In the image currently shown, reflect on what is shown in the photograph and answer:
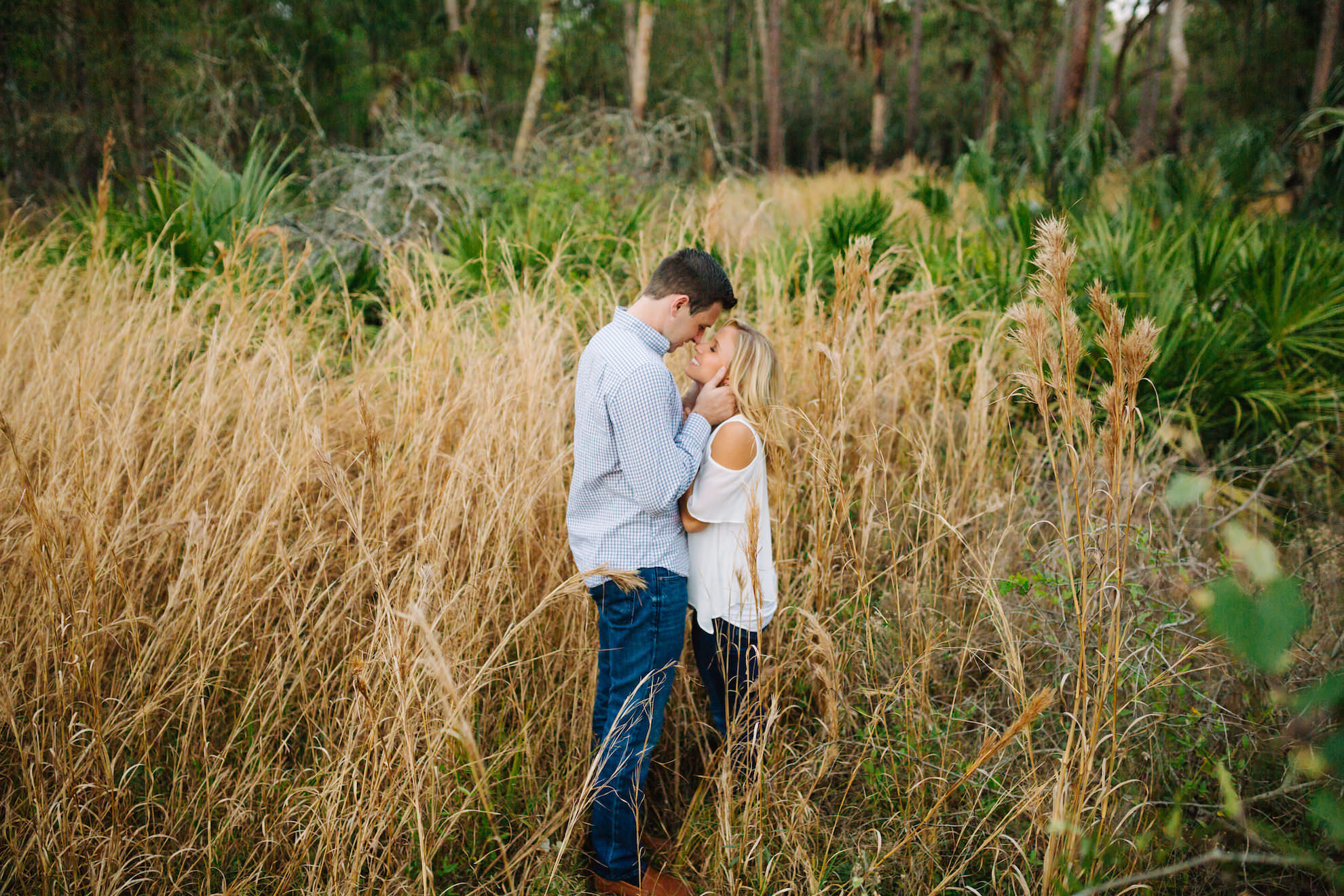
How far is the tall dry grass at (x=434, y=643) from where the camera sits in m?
1.92

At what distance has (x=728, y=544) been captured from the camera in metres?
2.12

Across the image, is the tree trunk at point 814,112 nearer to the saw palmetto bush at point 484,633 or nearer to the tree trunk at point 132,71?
the tree trunk at point 132,71

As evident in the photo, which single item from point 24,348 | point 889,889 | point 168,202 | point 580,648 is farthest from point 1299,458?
point 168,202

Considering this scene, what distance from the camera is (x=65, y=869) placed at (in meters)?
1.87

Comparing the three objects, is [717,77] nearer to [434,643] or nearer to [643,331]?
[643,331]

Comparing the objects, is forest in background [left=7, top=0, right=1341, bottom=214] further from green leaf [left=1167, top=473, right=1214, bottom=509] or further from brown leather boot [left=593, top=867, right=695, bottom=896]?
green leaf [left=1167, top=473, right=1214, bottom=509]

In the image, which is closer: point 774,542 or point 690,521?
point 690,521

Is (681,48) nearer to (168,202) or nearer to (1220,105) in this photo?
(1220,105)

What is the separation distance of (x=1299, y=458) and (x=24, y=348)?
6135mm

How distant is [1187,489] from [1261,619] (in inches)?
5.7

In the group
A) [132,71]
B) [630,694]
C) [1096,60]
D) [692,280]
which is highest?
[1096,60]

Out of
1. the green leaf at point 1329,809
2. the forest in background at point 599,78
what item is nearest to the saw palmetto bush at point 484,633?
the green leaf at point 1329,809

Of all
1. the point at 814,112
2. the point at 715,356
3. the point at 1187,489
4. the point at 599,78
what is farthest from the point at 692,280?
the point at 814,112

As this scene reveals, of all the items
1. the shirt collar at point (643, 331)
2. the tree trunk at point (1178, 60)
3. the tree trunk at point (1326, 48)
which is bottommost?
Answer: the shirt collar at point (643, 331)
